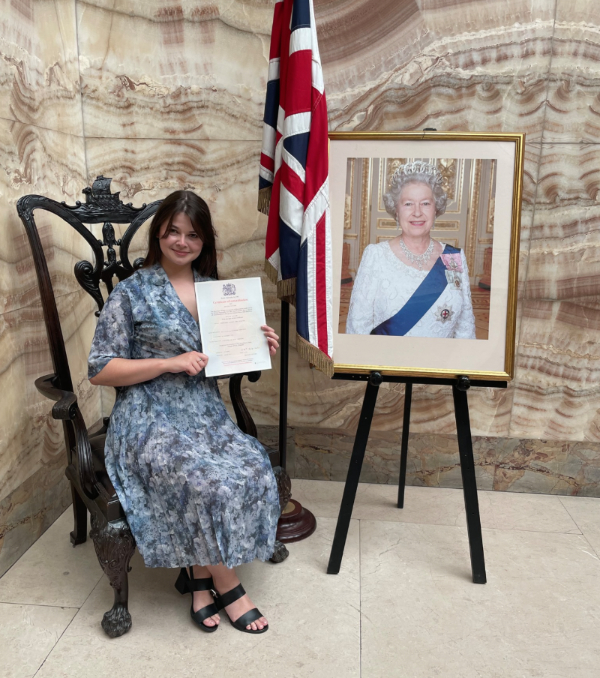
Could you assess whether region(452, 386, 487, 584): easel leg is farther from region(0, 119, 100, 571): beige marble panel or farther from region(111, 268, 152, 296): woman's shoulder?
region(0, 119, 100, 571): beige marble panel

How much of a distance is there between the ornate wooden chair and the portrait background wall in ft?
2.29

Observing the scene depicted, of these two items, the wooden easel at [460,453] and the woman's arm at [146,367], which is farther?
the wooden easel at [460,453]

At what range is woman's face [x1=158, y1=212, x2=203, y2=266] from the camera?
200 centimetres

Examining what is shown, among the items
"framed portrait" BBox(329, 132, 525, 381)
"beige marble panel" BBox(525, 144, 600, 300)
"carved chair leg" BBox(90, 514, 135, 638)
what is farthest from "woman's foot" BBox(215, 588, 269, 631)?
"beige marble panel" BBox(525, 144, 600, 300)

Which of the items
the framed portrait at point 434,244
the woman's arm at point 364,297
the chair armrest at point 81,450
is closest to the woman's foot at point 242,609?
the chair armrest at point 81,450

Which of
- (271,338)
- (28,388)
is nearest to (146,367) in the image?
(271,338)

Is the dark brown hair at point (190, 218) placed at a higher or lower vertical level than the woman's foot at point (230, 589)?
higher

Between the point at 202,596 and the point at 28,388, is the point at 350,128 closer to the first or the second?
the point at 28,388

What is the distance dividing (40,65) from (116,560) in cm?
197

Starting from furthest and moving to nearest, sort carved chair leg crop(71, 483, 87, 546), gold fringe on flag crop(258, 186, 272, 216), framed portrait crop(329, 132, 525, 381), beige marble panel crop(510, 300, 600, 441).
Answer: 1. beige marble panel crop(510, 300, 600, 441)
2. carved chair leg crop(71, 483, 87, 546)
3. gold fringe on flag crop(258, 186, 272, 216)
4. framed portrait crop(329, 132, 525, 381)

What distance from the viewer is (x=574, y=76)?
2580 mm

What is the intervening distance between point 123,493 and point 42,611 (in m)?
0.55

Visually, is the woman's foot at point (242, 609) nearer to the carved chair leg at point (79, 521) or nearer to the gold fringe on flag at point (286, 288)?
the carved chair leg at point (79, 521)

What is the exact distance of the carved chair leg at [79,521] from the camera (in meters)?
2.39
